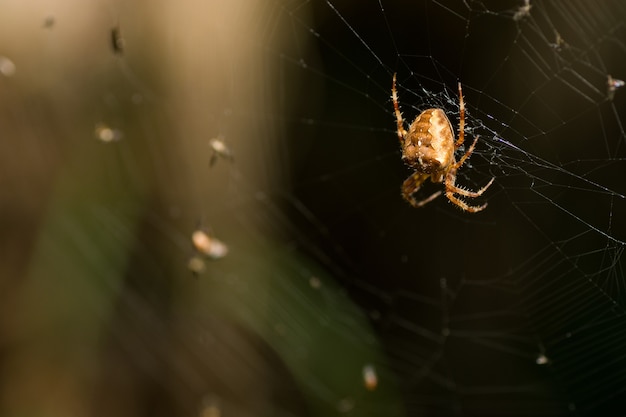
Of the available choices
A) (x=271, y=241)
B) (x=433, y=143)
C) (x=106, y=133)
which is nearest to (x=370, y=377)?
(x=271, y=241)

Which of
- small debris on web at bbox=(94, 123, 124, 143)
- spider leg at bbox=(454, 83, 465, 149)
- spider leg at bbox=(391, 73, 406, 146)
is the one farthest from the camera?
small debris on web at bbox=(94, 123, 124, 143)

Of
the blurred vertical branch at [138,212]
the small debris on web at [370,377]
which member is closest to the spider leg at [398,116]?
the blurred vertical branch at [138,212]

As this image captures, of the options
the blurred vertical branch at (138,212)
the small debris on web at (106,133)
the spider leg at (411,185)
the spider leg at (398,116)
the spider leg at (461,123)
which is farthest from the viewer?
the blurred vertical branch at (138,212)

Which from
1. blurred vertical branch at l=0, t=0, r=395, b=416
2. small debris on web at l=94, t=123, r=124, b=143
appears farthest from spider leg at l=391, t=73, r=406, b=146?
small debris on web at l=94, t=123, r=124, b=143

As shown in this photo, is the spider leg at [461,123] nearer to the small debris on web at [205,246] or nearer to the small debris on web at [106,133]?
the small debris on web at [205,246]

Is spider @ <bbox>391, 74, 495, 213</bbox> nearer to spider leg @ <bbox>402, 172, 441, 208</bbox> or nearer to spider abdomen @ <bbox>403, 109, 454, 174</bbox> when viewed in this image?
spider abdomen @ <bbox>403, 109, 454, 174</bbox>
